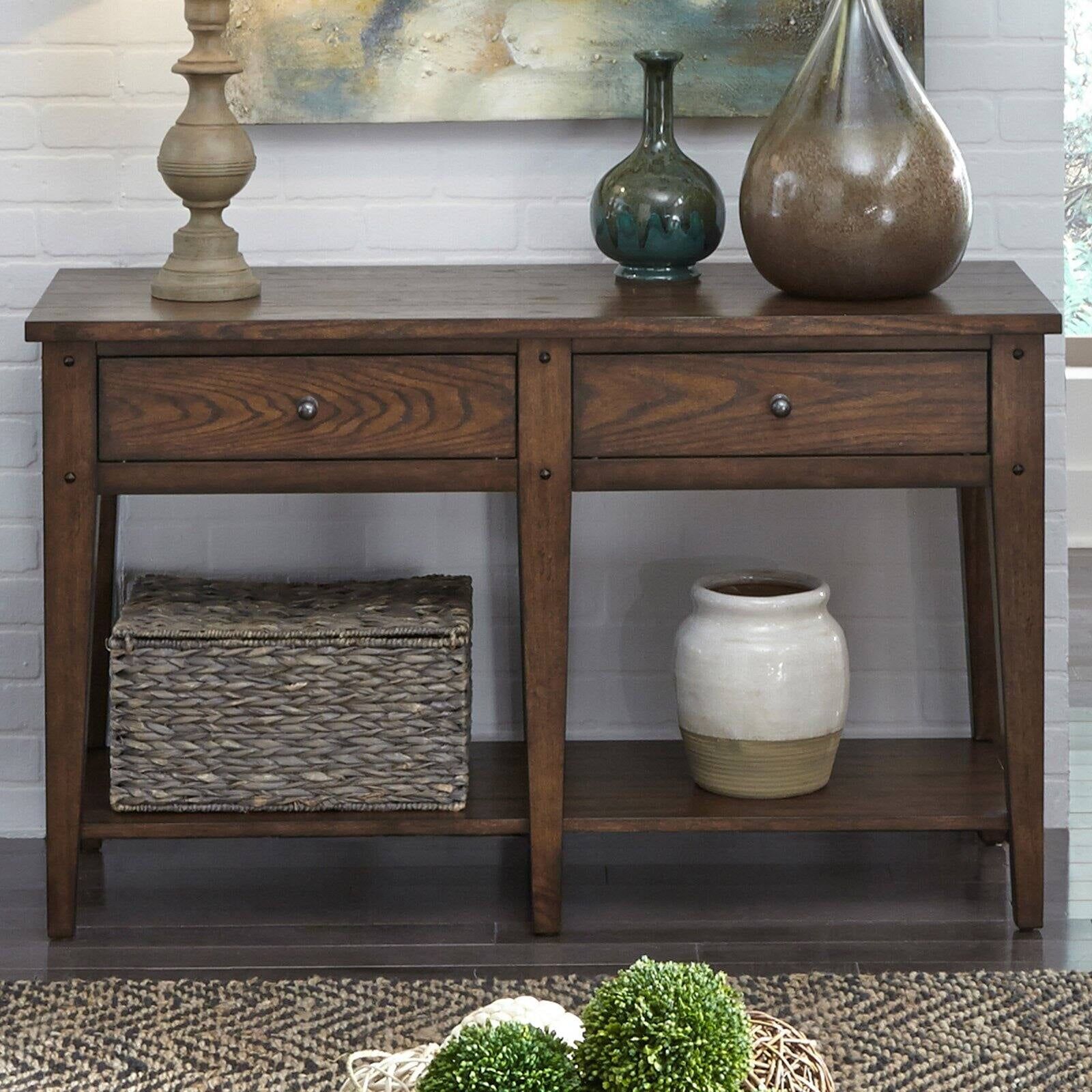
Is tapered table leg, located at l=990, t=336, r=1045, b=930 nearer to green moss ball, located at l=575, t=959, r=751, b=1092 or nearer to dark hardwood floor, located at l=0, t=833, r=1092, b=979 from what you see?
dark hardwood floor, located at l=0, t=833, r=1092, b=979

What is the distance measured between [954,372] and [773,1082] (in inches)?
43.8

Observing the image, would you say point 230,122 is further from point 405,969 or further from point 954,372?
point 405,969

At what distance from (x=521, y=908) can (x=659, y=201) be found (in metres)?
1.00

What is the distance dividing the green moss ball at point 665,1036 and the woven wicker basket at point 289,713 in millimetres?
1123

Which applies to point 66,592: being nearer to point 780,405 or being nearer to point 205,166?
point 205,166

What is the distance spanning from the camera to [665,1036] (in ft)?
3.67

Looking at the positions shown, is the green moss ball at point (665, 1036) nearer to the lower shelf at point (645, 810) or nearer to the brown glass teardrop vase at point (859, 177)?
the lower shelf at point (645, 810)

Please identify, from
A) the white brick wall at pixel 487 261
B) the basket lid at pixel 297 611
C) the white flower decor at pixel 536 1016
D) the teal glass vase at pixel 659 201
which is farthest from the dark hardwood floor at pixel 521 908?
the teal glass vase at pixel 659 201

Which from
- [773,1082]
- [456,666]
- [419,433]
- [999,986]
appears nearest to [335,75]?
[419,433]

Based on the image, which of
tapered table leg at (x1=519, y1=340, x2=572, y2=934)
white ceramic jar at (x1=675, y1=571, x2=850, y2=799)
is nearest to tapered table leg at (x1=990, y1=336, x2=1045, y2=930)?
white ceramic jar at (x1=675, y1=571, x2=850, y2=799)

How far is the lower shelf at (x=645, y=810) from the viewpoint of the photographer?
7.42 feet

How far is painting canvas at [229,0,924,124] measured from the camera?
8.14ft

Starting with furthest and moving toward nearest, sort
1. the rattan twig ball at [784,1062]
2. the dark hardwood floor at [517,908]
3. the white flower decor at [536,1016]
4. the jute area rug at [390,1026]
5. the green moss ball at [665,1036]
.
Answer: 1. the dark hardwood floor at [517,908]
2. the jute area rug at [390,1026]
3. the white flower decor at [536,1016]
4. the rattan twig ball at [784,1062]
5. the green moss ball at [665,1036]

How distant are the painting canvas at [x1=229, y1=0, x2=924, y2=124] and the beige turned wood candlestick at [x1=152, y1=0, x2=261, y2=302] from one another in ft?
0.90
